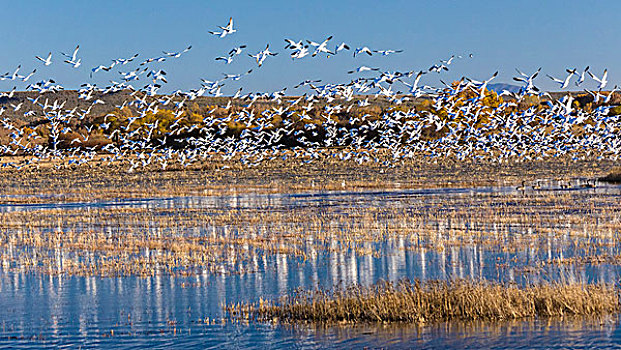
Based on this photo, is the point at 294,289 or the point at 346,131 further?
the point at 346,131

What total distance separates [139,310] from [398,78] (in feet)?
41.4

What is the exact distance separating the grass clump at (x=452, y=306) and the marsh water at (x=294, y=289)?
0.26 meters

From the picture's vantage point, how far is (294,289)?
16109 millimetres

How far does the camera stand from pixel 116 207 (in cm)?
3238

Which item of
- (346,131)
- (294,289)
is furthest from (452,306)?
(346,131)

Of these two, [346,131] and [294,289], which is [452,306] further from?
[346,131]

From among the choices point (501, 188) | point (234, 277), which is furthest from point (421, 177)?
point (234, 277)

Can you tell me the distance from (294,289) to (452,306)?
3357 mm

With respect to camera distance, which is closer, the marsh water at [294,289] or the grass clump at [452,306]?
the marsh water at [294,289]

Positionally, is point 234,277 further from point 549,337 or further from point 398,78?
point 398,78

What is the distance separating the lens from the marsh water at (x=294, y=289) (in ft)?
41.2

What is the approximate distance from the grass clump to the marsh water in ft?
0.86

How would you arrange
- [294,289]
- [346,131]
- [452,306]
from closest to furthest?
[452,306]
[294,289]
[346,131]

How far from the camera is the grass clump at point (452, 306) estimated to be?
43.8 ft
